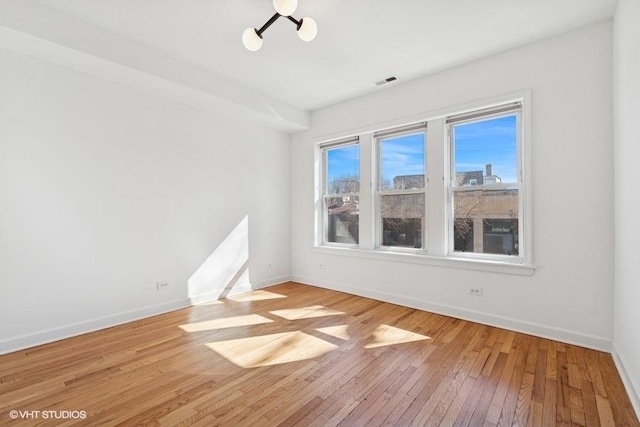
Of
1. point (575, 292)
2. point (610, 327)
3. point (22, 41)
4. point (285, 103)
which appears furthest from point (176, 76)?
point (610, 327)

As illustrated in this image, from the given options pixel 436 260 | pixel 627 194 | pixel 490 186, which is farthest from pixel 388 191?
pixel 627 194

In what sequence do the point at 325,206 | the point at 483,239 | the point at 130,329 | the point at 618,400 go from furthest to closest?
the point at 325,206
the point at 483,239
the point at 130,329
the point at 618,400

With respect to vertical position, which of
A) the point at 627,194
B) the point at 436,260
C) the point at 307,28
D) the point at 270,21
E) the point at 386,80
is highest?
the point at 386,80

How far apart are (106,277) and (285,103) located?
3270mm

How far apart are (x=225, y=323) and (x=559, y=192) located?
11.9 ft

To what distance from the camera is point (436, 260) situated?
352cm

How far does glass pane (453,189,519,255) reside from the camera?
10.2ft

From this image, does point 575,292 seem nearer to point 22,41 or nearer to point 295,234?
point 295,234

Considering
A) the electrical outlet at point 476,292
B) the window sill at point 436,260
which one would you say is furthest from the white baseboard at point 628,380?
the electrical outlet at point 476,292

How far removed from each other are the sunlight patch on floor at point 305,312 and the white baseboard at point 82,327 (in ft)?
4.41

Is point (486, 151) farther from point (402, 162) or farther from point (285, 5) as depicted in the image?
point (285, 5)

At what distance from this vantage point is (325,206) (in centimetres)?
497

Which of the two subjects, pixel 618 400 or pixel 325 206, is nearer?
pixel 618 400

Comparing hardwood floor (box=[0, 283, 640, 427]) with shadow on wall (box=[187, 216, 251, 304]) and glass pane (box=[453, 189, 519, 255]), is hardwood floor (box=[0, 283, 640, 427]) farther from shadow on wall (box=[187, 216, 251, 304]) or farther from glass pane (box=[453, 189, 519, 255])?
glass pane (box=[453, 189, 519, 255])
